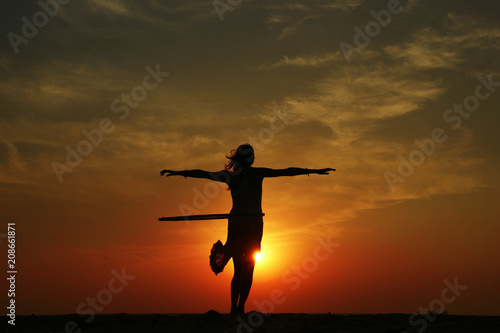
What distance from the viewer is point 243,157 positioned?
488 inches

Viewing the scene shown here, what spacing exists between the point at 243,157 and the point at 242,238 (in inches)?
70.2

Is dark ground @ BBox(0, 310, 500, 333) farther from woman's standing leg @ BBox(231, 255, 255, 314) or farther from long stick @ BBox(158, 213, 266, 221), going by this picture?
long stick @ BBox(158, 213, 266, 221)

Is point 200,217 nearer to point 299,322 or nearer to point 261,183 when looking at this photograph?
point 261,183

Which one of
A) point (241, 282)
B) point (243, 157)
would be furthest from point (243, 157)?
point (241, 282)

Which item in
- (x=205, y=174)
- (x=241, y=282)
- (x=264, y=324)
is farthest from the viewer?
(x=205, y=174)

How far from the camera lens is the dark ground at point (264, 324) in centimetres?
942

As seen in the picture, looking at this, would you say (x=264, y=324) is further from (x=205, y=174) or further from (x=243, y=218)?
(x=205, y=174)

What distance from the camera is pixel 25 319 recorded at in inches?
472

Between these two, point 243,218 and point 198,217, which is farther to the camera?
point 198,217

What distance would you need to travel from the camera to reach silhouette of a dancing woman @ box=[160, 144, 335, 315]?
12.3 meters

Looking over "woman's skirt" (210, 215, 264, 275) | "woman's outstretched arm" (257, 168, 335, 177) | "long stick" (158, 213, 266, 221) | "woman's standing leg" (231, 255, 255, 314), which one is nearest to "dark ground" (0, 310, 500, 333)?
"woman's standing leg" (231, 255, 255, 314)

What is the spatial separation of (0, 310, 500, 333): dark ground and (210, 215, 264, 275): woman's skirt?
1621mm

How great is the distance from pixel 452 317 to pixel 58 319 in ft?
26.1

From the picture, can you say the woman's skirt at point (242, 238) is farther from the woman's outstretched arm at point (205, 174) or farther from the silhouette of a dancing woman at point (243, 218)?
the woman's outstretched arm at point (205, 174)
